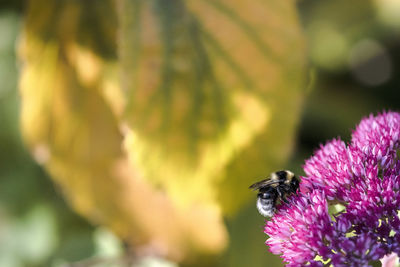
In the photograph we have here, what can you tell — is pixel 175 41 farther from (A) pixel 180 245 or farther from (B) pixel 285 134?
(A) pixel 180 245

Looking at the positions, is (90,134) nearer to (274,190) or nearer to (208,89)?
(208,89)

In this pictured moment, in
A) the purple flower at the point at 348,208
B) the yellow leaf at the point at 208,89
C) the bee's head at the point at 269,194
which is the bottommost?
the purple flower at the point at 348,208

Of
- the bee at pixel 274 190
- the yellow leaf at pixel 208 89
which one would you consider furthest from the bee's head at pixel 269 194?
the yellow leaf at pixel 208 89

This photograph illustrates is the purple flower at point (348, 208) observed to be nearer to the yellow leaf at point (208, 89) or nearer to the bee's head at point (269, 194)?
the bee's head at point (269, 194)

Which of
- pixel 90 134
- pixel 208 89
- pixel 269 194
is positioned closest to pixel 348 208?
pixel 269 194

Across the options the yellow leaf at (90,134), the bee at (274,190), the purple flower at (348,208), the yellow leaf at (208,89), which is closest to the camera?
the purple flower at (348,208)

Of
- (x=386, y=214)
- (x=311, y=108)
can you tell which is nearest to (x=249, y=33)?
(x=386, y=214)

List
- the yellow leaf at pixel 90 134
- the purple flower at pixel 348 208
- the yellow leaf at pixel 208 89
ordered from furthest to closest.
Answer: the yellow leaf at pixel 90 134 → the yellow leaf at pixel 208 89 → the purple flower at pixel 348 208
